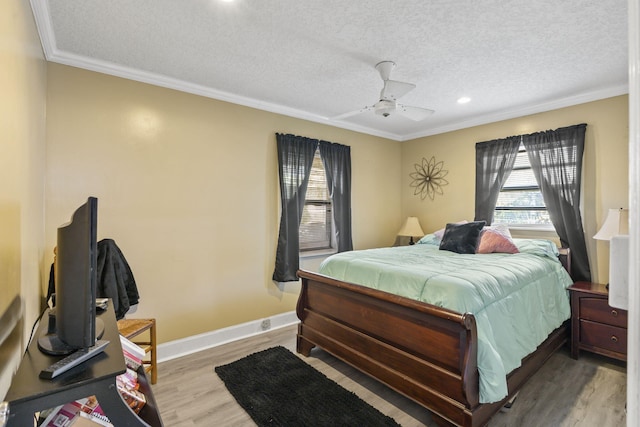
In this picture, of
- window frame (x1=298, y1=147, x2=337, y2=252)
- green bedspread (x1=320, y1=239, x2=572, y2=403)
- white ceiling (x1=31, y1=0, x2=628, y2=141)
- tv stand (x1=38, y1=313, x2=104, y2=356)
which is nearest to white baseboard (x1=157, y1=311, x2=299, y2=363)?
window frame (x1=298, y1=147, x2=337, y2=252)

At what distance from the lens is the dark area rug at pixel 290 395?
2074 millimetres

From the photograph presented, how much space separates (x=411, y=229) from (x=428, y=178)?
0.81 metres

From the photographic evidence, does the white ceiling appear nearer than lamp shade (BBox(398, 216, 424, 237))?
Yes

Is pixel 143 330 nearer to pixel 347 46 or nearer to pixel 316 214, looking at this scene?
pixel 316 214

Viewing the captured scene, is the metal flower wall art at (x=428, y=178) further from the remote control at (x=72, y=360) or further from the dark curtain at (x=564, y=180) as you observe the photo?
the remote control at (x=72, y=360)

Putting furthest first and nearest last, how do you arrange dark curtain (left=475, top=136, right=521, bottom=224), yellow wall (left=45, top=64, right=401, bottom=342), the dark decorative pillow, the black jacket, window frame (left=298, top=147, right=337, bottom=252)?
window frame (left=298, top=147, right=337, bottom=252), dark curtain (left=475, top=136, right=521, bottom=224), the dark decorative pillow, yellow wall (left=45, top=64, right=401, bottom=342), the black jacket

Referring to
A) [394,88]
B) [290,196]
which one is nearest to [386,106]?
Answer: [394,88]

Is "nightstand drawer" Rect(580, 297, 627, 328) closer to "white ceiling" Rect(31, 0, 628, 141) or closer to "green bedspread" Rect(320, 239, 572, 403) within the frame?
"green bedspread" Rect(320, 239, 572, 403)

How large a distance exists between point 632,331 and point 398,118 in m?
3.97

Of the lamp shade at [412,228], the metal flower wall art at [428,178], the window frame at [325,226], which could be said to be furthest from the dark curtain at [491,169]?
the window frame at [325,226]

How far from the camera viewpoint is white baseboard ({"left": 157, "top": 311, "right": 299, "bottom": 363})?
2.93 metres

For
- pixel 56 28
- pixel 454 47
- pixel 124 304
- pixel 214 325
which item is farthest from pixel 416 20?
pixel 214 325

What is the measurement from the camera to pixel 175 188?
300 cm

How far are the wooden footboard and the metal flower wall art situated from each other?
2.27m
